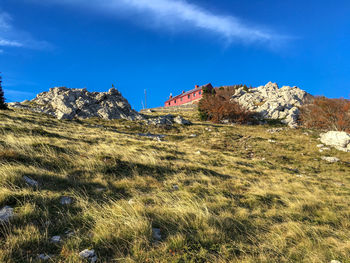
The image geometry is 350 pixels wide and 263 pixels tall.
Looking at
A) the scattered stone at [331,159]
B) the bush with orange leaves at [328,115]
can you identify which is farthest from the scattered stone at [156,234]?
the bush with orange leaves at [328,115]

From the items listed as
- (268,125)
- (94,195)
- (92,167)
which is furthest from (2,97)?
(268,125)

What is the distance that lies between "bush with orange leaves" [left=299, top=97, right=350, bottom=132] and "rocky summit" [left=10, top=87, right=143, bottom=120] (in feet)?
107

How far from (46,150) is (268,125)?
3650 centimetres

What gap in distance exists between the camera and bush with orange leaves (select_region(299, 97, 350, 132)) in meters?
28.3

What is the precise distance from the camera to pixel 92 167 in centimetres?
694

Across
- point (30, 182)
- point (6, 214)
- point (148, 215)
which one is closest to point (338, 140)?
point (148, 215)

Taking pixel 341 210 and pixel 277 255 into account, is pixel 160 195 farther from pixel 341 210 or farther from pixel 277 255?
pixel 341 210

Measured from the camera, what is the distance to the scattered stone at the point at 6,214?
314cm

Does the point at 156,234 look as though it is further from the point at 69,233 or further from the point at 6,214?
the point at 6,214

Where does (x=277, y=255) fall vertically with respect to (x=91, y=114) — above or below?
below

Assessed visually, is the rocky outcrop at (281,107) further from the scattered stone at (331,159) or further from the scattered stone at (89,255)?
the scattered stone at (89,255)

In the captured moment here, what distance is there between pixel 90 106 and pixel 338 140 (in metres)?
41.5

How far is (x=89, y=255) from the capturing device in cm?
266

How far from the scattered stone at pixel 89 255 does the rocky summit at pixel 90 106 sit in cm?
3496
